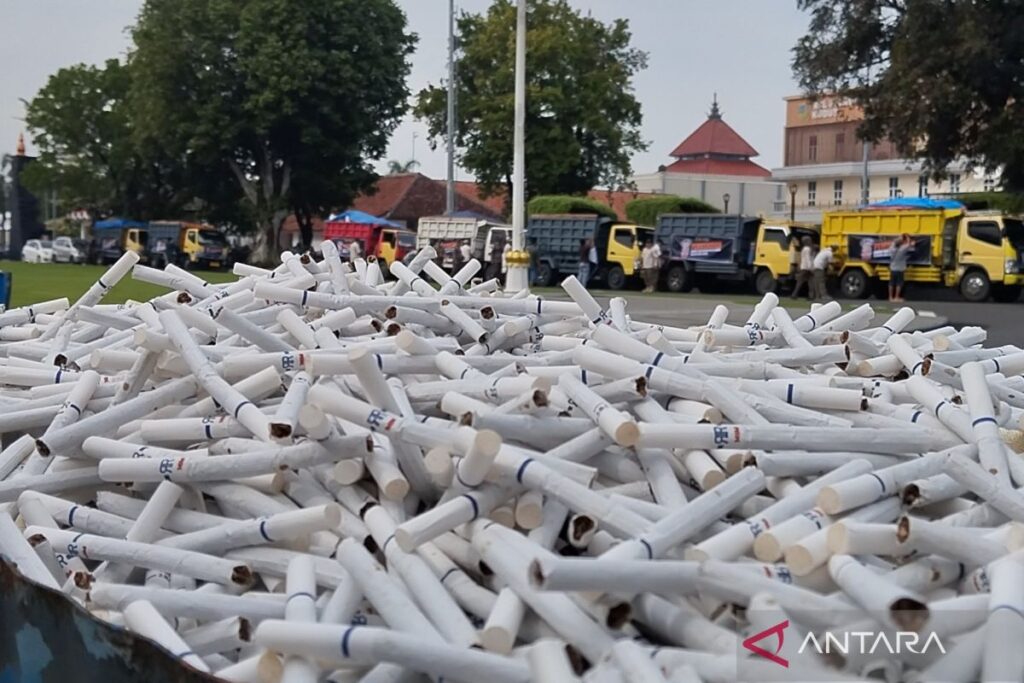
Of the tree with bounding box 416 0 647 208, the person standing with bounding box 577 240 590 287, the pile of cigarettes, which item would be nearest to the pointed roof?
the tree with bounding box 416 0 647 208

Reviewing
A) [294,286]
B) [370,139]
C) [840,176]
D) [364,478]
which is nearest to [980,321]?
[294,286]

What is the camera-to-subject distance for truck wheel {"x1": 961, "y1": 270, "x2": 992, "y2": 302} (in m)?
25.4

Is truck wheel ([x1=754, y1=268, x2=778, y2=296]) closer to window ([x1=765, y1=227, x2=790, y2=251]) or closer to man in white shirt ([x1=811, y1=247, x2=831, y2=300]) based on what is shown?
window ([x1=765, y1=227, x2=790, y2=251])

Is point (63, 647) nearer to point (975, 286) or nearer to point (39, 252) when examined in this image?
point (975, 286)

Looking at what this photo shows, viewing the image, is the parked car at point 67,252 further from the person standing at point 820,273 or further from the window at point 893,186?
the window at point 893,186

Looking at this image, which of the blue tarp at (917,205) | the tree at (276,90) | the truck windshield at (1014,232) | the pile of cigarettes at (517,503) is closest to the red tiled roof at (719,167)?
the tree at (276,90)

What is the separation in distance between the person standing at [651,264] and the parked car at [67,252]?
32872 mm

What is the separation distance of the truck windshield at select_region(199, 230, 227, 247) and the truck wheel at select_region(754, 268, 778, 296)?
24.7 meters

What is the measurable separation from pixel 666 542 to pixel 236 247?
172ft

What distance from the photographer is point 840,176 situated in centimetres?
6881

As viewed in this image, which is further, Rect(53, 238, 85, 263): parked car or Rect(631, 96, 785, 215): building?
Rect(631, 96, 785, 215): building

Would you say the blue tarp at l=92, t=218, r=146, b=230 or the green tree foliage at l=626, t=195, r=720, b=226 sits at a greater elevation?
the green tree foliage at l=626, t=195, r=720, b=226

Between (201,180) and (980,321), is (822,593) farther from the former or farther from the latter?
(201,180)

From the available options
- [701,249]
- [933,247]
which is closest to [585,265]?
[701,249]
